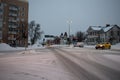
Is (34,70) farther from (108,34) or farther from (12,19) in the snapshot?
(108,34)

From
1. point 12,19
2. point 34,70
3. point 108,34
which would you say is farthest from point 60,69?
point 108,34

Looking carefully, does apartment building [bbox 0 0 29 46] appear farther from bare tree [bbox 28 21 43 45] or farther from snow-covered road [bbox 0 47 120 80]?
snow-covered road [bbox 0 47 120 80]

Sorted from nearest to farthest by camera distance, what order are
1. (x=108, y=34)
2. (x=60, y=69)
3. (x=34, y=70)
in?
(x=34, y=70) → (x=60, y=69) → (x=108, y=34)

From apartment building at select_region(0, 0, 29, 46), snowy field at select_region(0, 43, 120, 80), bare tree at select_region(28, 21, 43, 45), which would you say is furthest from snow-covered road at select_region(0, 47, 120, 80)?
bare tree at select_region(28, 21, 43, 45)

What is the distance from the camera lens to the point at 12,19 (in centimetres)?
9419

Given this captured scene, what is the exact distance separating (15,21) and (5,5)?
8.35m

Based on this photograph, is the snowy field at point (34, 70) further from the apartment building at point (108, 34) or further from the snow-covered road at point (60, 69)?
the apartment building at point (108, 34)

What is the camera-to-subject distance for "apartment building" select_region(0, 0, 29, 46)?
87369 millimetres

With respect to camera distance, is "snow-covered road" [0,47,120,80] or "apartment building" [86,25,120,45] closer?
"snow-covered road" [0,47,120,80]

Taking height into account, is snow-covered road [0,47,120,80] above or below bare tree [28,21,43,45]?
below

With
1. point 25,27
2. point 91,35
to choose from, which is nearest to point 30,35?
point 25,27

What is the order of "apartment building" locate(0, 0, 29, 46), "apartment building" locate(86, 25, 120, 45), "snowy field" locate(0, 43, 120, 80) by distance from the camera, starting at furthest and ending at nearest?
"apartment building" locate(86, 25, 120, 45), "apartment building" locate(0, 0, 29, 46), "snowy field" locate(0, 43, 120, 80)

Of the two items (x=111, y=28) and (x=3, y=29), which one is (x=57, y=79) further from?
(x=111, y=28)

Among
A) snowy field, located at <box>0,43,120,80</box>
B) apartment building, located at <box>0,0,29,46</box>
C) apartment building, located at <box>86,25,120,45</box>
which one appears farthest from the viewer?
apartment building, located at <box>86,25,120,45</box>
